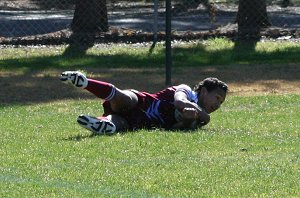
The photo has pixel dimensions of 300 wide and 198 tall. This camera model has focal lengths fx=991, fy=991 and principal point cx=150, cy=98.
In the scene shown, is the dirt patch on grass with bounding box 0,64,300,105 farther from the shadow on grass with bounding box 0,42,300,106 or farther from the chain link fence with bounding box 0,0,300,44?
the chain link fence with bounding box 0,0,300,44

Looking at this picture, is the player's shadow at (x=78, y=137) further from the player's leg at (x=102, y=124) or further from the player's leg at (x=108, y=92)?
the player's leg at (x=108, y=92)

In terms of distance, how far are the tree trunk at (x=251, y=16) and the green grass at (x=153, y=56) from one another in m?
0.97

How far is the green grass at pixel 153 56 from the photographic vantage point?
14586 mm

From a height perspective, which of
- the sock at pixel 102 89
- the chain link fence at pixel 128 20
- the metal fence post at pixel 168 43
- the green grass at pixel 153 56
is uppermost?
the sock at pixel 102 89

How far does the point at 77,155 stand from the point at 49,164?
0.37 metres

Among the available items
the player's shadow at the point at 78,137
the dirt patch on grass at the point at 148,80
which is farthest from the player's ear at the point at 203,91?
the dirt patch on grass at the point at 148,80

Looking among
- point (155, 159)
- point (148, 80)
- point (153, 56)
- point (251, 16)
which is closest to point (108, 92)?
point (155, 159)

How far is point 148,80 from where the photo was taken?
1279cm

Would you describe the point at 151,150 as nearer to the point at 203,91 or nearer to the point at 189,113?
the point at 189,113

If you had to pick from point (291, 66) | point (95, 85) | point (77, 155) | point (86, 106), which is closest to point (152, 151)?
point (77, 155)

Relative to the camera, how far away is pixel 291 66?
45.8ft

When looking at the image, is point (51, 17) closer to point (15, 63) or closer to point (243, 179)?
point (15, 63)

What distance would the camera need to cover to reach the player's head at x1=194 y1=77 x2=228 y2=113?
8.55m

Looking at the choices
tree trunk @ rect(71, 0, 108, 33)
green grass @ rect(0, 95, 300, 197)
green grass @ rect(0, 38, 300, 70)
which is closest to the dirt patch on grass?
green grass @ rect(0, 38, 300, 70)
